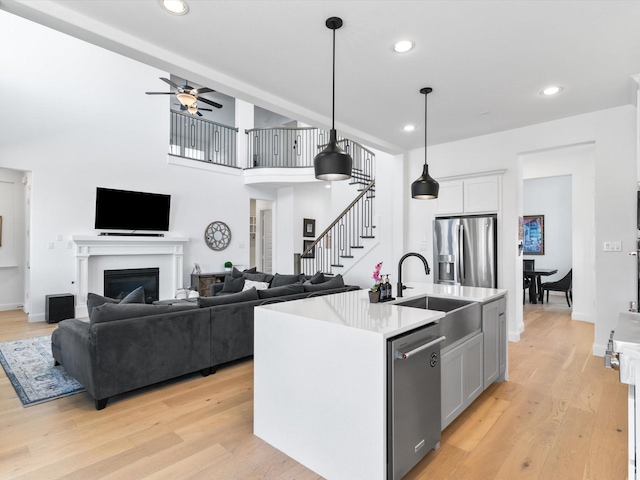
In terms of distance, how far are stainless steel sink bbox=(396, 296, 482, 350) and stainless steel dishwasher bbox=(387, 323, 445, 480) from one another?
22 cm

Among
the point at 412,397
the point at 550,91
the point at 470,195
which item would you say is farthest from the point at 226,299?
the point at 550,91

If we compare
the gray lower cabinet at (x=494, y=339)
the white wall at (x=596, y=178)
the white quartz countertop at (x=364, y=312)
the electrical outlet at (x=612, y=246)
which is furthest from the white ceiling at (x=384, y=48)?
the gray lower cabinet at (x=494, y=339)

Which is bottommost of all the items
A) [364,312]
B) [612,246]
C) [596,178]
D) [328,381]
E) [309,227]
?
[328,381]

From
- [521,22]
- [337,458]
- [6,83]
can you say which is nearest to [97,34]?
[521,22]

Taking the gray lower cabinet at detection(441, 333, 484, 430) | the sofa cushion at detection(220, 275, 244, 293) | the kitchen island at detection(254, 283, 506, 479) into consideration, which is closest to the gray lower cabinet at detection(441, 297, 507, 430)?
the gray lower cabinet at detection(441, 333, 484, 430)

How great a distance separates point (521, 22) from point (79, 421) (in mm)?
4328

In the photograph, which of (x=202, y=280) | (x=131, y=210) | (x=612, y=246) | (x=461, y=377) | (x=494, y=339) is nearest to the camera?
(x=461, y=377)

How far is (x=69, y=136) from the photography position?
626cm

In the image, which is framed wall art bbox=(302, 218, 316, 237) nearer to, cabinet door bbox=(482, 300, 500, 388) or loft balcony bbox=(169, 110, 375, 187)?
loft balcony bbox=(169, 110, 375, 187)

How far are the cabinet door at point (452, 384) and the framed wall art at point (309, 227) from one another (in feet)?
28.6

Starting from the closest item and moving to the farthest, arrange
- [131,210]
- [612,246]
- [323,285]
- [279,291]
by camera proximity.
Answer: [612,246] → [279,291] → [323,285] → [131,210]

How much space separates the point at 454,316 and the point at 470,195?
321 centimetres

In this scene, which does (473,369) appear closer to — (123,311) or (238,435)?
(238,435)

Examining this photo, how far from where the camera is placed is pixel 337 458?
75.6 inches
